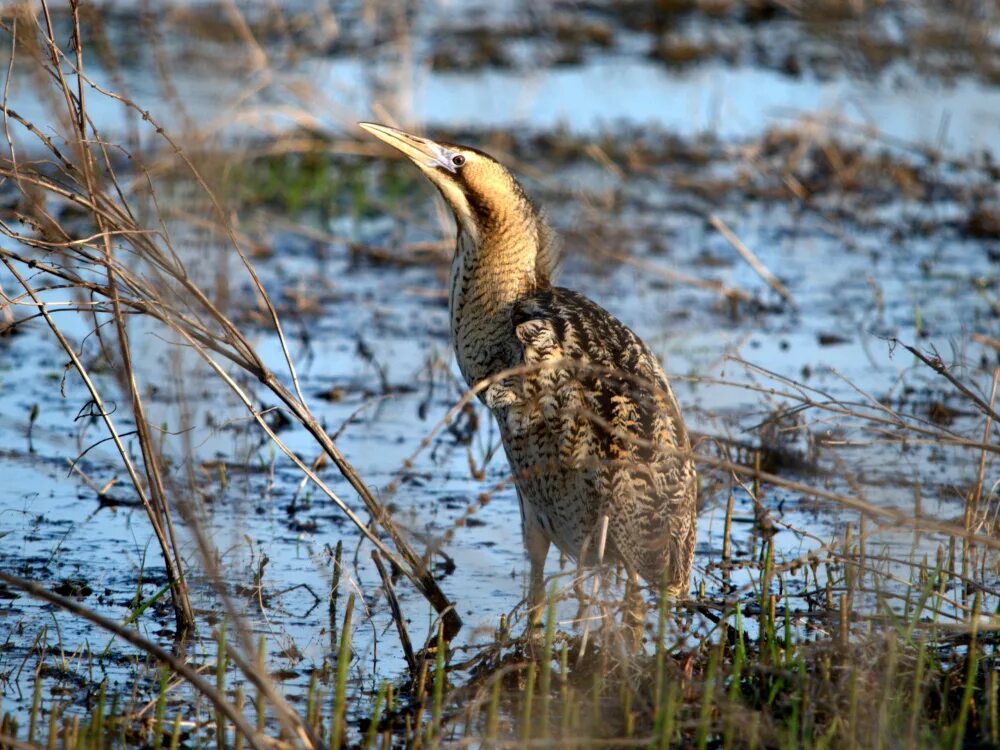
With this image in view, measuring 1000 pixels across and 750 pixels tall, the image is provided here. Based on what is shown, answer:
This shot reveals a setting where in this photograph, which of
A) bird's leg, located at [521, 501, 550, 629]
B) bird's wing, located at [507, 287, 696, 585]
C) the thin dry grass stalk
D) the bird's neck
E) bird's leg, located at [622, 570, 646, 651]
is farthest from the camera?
the bird's neck

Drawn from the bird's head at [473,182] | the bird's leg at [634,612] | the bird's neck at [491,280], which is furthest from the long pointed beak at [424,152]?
the bird's leg at [634,612]

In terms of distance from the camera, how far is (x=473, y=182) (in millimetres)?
4289

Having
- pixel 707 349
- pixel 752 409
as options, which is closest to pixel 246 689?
pixel 752 409

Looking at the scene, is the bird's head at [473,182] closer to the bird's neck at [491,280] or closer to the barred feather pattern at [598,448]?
the bird's neck at [491,280]

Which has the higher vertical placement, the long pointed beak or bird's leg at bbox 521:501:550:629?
the long pointed beak

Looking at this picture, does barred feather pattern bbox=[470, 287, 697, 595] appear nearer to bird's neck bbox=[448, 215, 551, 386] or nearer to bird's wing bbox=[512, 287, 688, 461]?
bird's wing bbox=[512, 287, 688, 461]

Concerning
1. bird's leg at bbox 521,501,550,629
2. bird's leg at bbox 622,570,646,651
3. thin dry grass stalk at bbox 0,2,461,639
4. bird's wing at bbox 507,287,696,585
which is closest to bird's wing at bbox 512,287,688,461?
bird's wing at bbox 507,287,696,585

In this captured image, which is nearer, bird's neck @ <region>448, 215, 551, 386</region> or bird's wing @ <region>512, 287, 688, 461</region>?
bird's wing @ <region>512, 287, 688, 461</region>

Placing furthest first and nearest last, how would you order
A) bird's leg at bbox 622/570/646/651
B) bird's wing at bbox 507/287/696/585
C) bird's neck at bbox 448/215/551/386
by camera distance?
bird's neck at bbox 448/215/551/386 < bird's wing at bbox 507/287/696/585 < bird's leg at bbox 622/570/646/651

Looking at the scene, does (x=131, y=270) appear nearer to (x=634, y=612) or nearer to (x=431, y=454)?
(x=634, y=612)

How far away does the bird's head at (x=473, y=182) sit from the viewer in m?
4.28

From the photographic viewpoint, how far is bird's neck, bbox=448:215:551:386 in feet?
13.6

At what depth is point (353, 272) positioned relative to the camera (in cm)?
736

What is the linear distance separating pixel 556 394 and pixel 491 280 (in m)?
0.61
